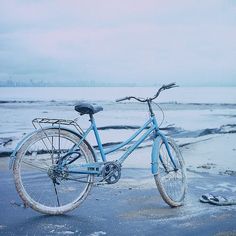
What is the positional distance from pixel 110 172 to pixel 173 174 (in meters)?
1.19

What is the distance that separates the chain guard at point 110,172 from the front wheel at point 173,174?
65 centimetres

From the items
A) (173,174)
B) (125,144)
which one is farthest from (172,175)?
(125,144)

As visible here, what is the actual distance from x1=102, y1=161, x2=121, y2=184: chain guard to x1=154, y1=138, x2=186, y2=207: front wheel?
65cm

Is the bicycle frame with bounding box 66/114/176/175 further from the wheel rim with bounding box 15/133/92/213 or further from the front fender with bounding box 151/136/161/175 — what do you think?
the wheel rim with bounding box 15/133/92/213

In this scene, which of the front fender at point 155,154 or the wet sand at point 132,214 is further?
the front fender at point 155,154

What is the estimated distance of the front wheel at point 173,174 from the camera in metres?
5.23

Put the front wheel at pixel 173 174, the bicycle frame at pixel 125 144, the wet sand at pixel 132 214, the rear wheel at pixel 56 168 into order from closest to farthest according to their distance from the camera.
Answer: the wet sand at pixel 132 214, the rear wheel at pixel 56 168, the bicycle frame at pixel 125 144, the front wheel at pixel 173 174

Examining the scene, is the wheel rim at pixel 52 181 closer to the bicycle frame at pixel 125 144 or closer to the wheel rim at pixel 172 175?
the bicycle frame at pixel 125 144

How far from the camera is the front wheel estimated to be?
5.23m

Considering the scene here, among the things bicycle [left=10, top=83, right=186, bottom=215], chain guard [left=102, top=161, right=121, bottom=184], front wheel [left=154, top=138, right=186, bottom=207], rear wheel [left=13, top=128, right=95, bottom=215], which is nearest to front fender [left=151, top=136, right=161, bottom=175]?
bicycle [left=10, top=83, right=186, bottom=215]

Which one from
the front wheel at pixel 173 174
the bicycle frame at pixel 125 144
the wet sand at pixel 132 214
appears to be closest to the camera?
the wet sand at pixel 132 214

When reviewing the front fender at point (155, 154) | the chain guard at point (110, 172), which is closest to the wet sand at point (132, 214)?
the chain guard at point (110, 172)

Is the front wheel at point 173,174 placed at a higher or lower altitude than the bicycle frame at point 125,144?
lower

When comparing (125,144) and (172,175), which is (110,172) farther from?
(172,175)
